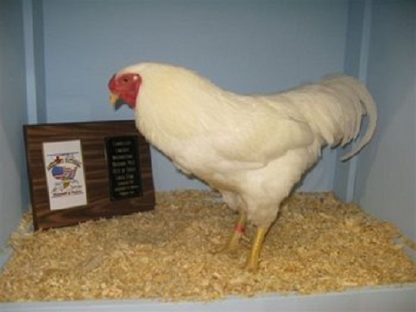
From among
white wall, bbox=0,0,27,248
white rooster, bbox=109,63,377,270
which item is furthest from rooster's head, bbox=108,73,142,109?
white wall, bbox=0,0,27,248

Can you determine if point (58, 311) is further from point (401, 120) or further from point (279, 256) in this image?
point (401, 120)

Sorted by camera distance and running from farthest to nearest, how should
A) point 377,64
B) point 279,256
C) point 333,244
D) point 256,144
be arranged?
point 377,64
point 333,244
point 279,256
point 256,144

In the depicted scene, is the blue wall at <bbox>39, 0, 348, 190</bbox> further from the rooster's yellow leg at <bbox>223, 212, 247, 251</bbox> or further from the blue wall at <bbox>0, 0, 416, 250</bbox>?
the rooster's yellow leg at <bbox>223, 212, 247, 251</bbox>

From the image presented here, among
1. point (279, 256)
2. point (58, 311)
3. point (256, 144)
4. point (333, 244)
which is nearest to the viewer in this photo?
point (58, 311)

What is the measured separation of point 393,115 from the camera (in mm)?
1940

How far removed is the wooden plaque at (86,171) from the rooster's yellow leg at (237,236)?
2.14 ft

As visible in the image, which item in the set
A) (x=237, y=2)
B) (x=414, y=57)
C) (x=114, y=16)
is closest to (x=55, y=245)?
(x=114, y=16)

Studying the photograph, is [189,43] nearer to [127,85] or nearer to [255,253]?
[127,85]

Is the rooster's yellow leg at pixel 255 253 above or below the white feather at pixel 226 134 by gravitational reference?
below

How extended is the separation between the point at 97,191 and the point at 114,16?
985 millimetres

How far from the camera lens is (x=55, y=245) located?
71.4 inches

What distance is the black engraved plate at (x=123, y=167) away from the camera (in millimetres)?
2180

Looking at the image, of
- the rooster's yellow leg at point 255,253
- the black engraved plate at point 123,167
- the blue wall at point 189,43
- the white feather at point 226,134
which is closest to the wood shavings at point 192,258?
the rooster's yellow leg at point 255,253

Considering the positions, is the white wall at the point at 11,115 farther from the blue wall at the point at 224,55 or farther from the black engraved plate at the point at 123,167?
the black engraved plate at the point at 123,167
